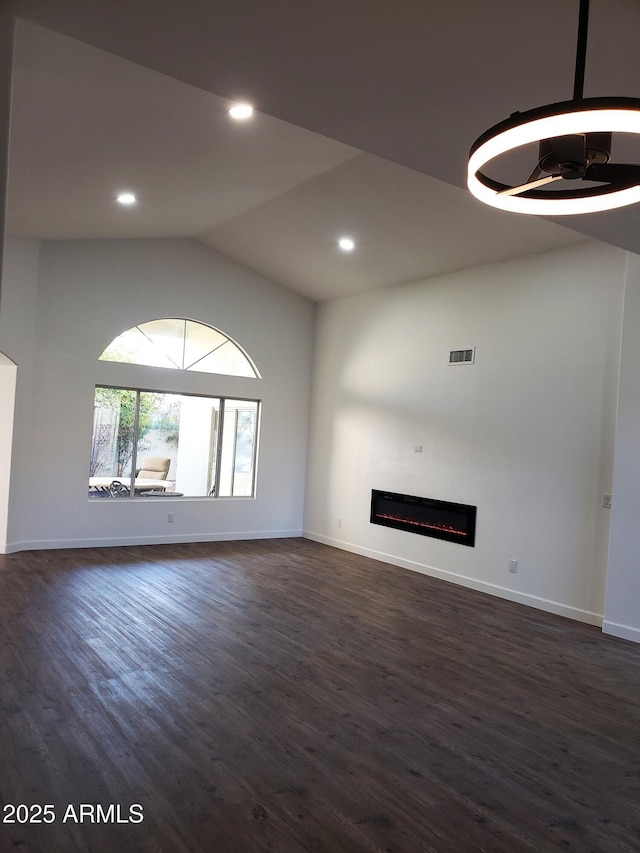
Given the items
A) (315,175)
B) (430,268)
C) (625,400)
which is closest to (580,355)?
(625,400)

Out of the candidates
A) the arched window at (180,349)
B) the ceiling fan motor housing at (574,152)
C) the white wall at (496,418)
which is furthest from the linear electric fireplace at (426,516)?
the ceiling fan motor housing at (574,152)

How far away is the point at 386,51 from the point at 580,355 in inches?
160

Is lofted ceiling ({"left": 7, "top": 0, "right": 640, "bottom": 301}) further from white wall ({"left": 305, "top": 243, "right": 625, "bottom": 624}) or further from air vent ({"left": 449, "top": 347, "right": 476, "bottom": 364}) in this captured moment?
air vent ({"left": 449, "top": 347, "right": 476, "bottom": 364})

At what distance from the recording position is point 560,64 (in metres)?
2.37

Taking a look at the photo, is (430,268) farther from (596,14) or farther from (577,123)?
(577,123)

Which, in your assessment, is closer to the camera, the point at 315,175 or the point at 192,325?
the point at 315,175

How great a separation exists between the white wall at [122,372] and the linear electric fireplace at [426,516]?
1789mm

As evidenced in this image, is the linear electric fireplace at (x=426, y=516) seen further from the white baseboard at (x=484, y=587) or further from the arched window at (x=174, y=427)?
the arched window at (x=174, y=427)

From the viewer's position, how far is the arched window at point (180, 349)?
7.79 metres

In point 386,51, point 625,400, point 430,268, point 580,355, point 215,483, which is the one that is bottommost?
point 215,483

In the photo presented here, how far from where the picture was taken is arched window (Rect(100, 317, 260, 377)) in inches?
307

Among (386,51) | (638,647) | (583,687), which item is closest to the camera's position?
(386,51)

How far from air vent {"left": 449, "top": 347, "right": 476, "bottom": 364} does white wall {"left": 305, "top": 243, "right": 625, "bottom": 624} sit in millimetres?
65

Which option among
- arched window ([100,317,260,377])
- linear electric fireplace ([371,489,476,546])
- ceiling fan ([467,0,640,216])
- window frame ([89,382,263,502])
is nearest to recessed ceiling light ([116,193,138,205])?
arched window ([100,317,260,377])
